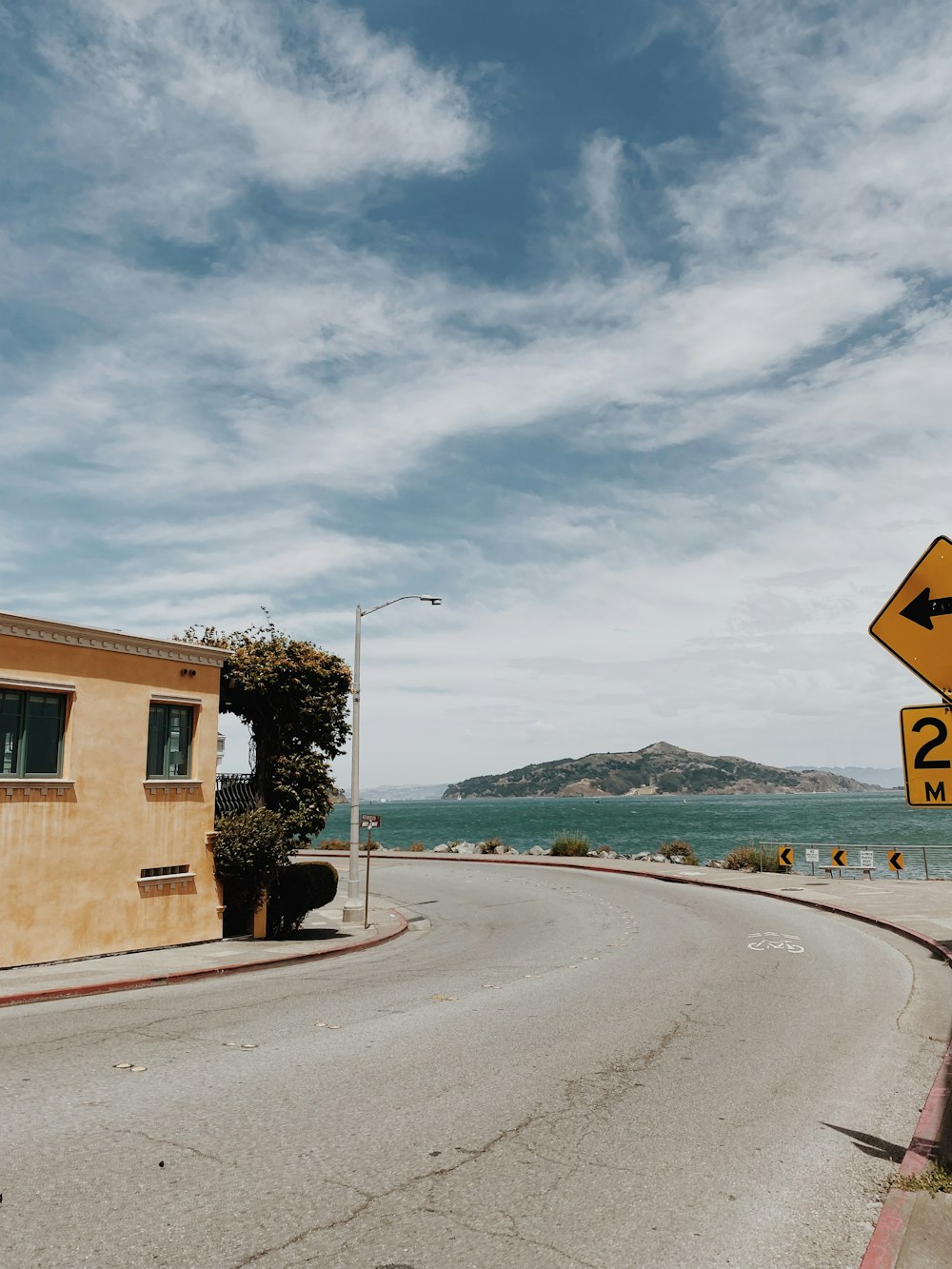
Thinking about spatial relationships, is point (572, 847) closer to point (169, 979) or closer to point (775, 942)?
point (775, 942)

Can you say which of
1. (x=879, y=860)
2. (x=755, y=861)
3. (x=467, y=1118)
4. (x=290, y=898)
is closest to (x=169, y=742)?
(x=290, y=898)

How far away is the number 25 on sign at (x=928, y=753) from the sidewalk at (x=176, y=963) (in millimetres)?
12200

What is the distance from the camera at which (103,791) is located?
16.7 metres

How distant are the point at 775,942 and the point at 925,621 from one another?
521 inches

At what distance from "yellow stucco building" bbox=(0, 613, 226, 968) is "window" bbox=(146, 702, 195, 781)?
0.07 feet

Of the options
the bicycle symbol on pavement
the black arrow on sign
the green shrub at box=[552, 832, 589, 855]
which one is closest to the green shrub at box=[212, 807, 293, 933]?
the bicycle symbol on pavement

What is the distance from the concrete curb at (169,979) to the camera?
12789 mm

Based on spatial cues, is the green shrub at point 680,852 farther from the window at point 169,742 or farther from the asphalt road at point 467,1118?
the window at point 169,742

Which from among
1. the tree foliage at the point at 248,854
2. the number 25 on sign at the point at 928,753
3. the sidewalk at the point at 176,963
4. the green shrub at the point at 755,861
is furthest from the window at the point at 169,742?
the green shrub at the point at 755,861

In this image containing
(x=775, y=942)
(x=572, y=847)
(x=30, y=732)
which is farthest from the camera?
(x=572, y=847)

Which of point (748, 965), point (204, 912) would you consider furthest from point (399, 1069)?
point (204, 912)

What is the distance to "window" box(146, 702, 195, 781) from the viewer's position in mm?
17844

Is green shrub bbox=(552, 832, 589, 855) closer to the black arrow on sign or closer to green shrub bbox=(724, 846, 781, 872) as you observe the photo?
green shrub bbox=(724, 846, 781, 872)

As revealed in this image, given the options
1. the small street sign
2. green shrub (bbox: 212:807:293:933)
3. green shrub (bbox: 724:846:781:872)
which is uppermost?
the small street sign
